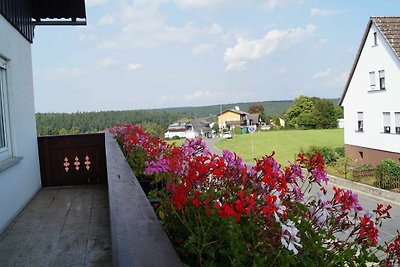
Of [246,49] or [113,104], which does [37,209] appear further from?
[246,49]

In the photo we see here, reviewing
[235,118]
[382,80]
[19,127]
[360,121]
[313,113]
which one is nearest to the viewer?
[19,127]

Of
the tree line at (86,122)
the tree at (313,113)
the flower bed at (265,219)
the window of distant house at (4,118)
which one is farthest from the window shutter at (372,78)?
the tree at (313,113)

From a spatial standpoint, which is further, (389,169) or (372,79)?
(372,79)

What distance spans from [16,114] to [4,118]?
14.6 inches

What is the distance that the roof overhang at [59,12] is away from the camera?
7.57 metres

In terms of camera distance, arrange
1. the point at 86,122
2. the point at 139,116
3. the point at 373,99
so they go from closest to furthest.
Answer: the point at 373,99
the point at 86,122
the point at 139,116

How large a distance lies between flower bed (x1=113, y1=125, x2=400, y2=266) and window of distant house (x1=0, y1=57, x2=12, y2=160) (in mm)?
3541

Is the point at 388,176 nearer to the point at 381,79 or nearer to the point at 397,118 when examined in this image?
the point at 397,118

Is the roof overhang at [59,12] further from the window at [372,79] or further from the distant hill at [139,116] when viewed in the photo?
the window at [372,79]

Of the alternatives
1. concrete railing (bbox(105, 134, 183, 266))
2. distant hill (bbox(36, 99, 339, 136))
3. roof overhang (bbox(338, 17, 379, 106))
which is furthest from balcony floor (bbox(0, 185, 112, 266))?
roof overhang (bbox(338, 17, 379, 106))

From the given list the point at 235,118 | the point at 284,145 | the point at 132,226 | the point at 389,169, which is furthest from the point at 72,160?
the point at 235,118

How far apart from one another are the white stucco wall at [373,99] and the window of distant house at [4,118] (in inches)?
688

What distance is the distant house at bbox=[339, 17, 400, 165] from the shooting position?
61.6 ft

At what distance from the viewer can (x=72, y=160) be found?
722 cm
